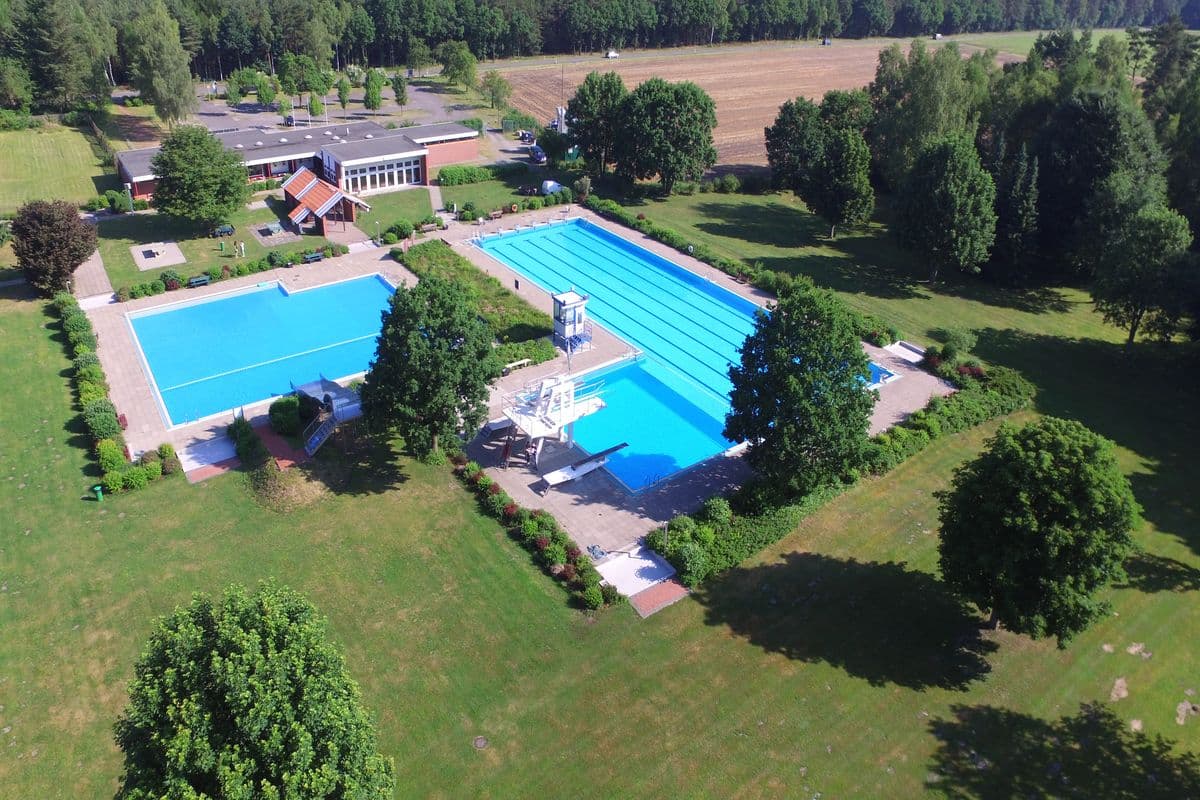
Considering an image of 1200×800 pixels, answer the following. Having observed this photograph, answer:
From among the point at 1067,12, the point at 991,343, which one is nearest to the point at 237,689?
the point at 991,343

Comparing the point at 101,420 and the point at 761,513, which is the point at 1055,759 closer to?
the point at 761,513

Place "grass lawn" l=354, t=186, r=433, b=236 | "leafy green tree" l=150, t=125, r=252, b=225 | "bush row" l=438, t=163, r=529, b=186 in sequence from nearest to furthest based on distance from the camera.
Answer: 1. "leafy green tree" l=150, t=125, r=252, b=225
2. "grass lawn" l=354, t=186, r=433, b=236
3. "bush row" l=438, t=163, r=529, b=186

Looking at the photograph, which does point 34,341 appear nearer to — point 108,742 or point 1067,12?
point 108,742

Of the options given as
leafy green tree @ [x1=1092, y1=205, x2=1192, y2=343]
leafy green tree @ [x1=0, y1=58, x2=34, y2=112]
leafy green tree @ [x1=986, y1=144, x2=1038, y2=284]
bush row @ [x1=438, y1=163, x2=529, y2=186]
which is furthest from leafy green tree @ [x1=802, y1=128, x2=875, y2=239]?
leafy green tree @ [x1=0, y1=58, x2=34, y2=112]

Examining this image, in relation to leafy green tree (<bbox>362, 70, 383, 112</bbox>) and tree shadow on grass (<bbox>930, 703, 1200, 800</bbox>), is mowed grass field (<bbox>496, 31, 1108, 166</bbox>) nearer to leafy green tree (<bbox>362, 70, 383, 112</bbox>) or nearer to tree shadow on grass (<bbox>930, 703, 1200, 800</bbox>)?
leafy green tree (<bbox>362, 70, 383, 112</bbox>)

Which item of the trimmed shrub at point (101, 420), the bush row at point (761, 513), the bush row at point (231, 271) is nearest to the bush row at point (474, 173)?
the bush row at point (231, 271)
